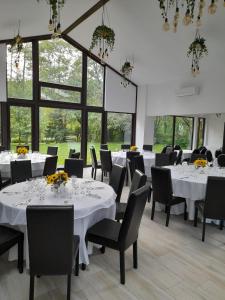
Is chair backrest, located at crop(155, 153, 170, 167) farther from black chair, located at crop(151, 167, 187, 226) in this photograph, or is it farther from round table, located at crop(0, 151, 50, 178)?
round table, located at crop(0, 151, 50, 178)

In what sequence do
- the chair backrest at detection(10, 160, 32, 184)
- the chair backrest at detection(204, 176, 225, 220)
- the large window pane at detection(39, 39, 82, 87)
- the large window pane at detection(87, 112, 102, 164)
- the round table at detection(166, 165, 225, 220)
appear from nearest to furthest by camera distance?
1. the chair backrest at detection(204, 176, 225, 220)
2. the round table at detection(166, 165, 225, 220)
3. the chair backrest at detection(10, 160, 32, 184)
4. the large window pane at detection(39, 39, 82, 87)
5. the large window pane at detection(87, 112, 102, 164)

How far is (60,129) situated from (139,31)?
13.9 ft

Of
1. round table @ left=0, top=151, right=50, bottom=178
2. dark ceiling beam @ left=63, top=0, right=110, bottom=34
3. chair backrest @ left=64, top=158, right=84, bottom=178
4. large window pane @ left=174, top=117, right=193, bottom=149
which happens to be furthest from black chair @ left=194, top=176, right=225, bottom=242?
large window pane @ left=174, top=117, right=193, bottom=149

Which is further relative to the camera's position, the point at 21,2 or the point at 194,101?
the point at 194,101

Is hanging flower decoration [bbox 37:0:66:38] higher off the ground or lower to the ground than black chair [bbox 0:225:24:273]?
higher

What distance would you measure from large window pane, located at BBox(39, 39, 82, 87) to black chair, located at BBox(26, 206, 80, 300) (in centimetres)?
687

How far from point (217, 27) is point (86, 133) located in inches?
216

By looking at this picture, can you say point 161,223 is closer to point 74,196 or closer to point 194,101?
point 74,196

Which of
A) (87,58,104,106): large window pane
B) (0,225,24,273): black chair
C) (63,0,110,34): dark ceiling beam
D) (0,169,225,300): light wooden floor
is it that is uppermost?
(63,0,110,34): dark ceiling beam

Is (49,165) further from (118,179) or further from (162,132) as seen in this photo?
(162,132)

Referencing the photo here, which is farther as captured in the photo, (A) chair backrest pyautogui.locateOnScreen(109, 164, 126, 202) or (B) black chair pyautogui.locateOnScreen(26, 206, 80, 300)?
(A) chair backrest pyautogui.locateOnScreen(109, 164, 126, 202)

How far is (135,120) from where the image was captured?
33.0 feet

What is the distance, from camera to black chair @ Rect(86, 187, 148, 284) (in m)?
2.36

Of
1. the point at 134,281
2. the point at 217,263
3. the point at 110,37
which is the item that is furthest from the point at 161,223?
the point at 110,37
